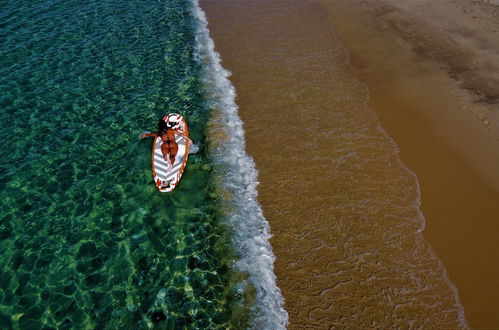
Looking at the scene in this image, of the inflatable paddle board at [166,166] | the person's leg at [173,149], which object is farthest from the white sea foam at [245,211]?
the person's leg at [173,149]

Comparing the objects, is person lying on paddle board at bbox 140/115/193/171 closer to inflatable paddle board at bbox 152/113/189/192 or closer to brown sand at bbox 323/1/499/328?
inflatable paddle board at bbox 152/113/189/192

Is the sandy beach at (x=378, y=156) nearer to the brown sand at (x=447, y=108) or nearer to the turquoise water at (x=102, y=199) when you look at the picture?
the brown sand at (x=447, y=108)

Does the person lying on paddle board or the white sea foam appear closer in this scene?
the white sea foam

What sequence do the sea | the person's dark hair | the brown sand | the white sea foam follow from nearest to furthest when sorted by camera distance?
the white sea foam
the sea
the brown sand
the person's dark hair

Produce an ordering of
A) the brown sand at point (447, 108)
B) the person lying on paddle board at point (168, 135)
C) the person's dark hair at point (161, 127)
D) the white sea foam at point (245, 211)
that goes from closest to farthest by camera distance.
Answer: the white sea foam at point (245, 211)
the brown sand at point (447, 108)
the person lying on paddle board at point (168, 135)
the person's dark hair at point (161, 127)

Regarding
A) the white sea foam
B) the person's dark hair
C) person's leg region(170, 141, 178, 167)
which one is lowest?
the white sea foam

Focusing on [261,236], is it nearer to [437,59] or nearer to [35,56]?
[437,59]

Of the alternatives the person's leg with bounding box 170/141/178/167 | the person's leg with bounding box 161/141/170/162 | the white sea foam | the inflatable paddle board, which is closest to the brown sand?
the white sea foam
